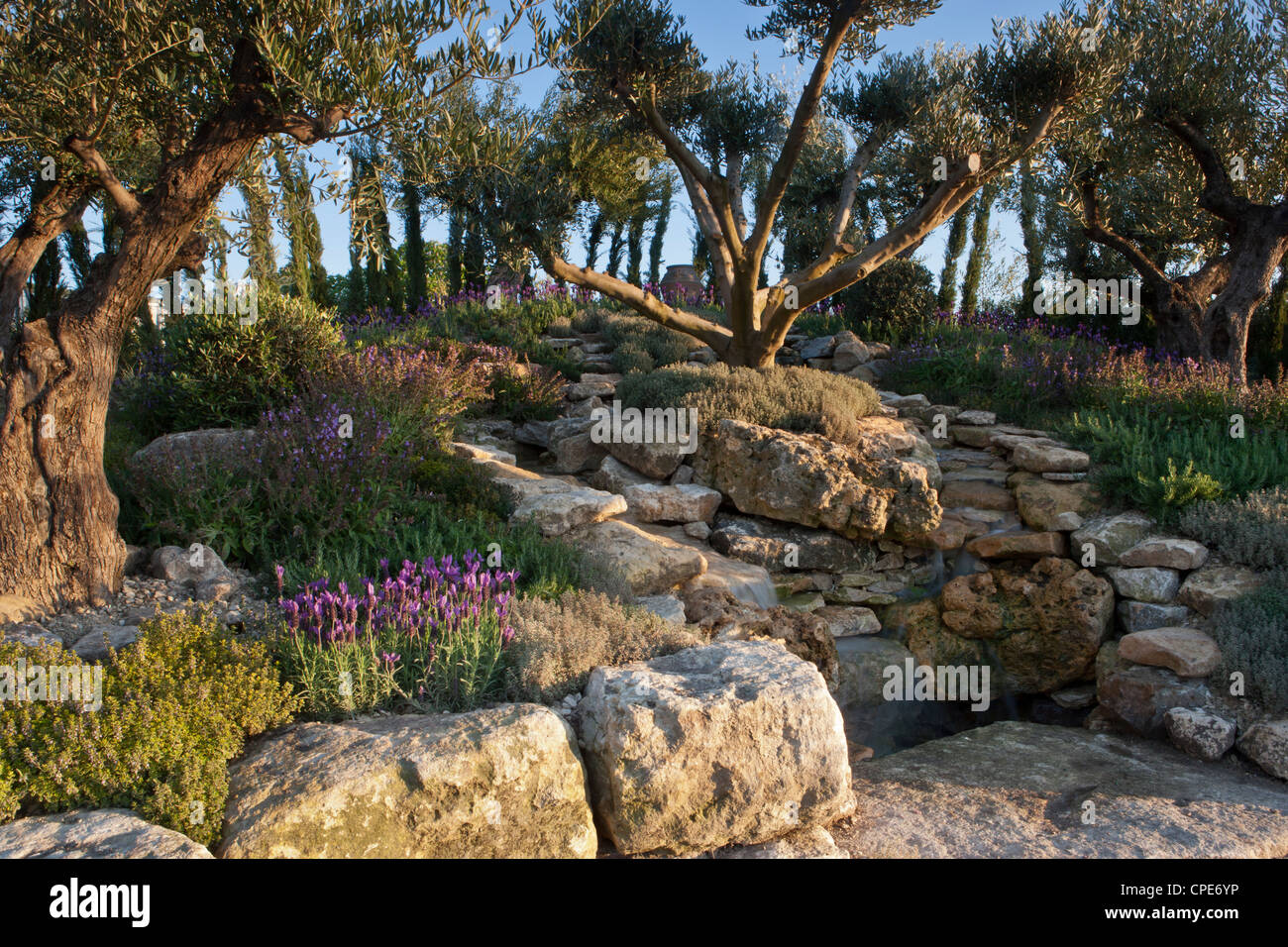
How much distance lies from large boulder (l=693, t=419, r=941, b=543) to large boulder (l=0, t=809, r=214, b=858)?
6.23 meters

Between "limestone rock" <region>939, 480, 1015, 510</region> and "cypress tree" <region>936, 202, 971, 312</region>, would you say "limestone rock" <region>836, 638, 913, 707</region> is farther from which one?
"cypress tree" <region>936, 202, 971, 312</region>

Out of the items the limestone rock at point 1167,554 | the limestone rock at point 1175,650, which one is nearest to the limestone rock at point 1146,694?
the limestone rock at point 1175,650

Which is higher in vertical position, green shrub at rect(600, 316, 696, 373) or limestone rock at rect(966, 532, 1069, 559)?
green shrub at rect(600, 316, 696, 373)

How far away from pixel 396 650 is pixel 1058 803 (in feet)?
12.8

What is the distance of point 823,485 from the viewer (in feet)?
27.5

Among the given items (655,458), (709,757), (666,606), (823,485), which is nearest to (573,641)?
(709,757)

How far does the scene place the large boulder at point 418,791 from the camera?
11.4 feet

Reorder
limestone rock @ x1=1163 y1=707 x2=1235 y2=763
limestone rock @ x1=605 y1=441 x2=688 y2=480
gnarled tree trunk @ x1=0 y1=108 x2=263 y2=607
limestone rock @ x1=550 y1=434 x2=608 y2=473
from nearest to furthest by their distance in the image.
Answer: gnarled tree trunk @ x1=0 y1=108 x2=263 y2=607 < limestone rock @ x1=1163 y1=707 x2=1235 y2=763 < limestone rock @ x1=605 y1=441 x2=688 y2=480 < limestone rock @ x1=550 y1=434 x2=608 y2=473

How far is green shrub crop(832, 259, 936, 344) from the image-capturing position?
1525 centimetres

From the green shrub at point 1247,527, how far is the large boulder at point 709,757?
517 centimetres

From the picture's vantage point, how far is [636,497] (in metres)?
8.53

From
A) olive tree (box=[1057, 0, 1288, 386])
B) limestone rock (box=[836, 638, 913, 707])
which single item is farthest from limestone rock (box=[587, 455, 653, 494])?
olive tree (box=[1057, 0, 1288, 386])

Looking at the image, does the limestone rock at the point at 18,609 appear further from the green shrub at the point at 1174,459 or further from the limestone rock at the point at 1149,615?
the green shrub at the point at 1174,459
